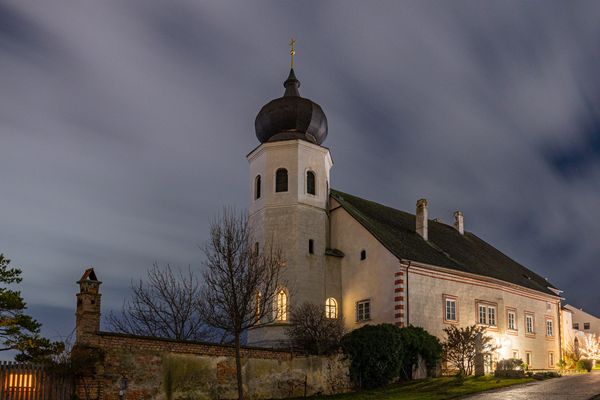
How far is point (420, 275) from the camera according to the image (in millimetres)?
35969

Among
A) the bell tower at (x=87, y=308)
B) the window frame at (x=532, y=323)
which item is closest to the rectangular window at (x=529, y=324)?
the window frame at (x=532, y=323)

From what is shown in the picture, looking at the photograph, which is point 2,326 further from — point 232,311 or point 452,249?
point 452,249

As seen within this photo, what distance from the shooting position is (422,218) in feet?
139

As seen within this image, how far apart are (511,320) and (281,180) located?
16136mm

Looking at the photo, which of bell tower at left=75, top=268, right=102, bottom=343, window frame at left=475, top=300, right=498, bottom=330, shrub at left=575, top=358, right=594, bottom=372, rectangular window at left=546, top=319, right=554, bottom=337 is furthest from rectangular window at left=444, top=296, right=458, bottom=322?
bell tower at left=75, top=268, right=102, bottom=343

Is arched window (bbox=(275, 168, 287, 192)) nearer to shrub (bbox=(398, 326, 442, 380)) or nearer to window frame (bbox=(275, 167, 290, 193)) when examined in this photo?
window frame (bbox=(275, 167, 290, 193))

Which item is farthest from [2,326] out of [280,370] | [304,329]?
[304,329]

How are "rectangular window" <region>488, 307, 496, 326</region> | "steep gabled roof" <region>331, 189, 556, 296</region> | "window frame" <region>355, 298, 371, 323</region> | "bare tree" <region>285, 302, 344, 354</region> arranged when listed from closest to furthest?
"bare tree" <region>285, 302, 344, 354</region> < "window frame" <region>355, 298, 371, 323</region> < "steep gabled roof" <region>331, 189, 556, 296</region> < "rectangular window" <region>488, 307, 496, 326</region>

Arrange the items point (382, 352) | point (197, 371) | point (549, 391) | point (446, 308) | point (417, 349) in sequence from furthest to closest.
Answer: point (446, 308), point (417, 349), point (382, 352), point (549, 391), point (197, 371)

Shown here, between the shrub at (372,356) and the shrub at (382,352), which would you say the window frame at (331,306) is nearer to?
the shrub at (382,352)

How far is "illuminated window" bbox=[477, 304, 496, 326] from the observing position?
1550 inches

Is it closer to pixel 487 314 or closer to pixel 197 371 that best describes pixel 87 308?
pixel 197 371

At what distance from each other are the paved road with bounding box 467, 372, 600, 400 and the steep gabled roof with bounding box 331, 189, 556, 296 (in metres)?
9.57

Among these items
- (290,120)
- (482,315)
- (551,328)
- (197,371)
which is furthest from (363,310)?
(551,328)
